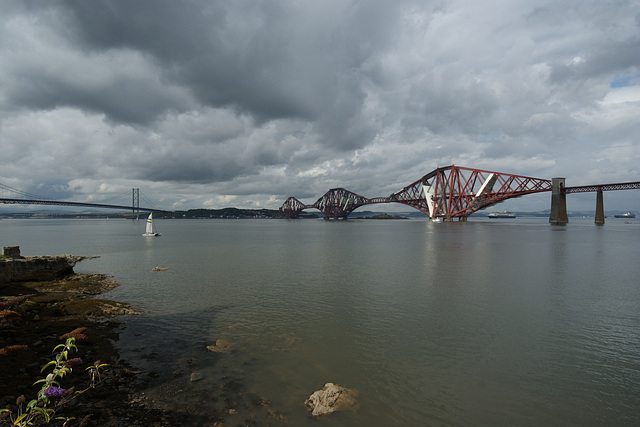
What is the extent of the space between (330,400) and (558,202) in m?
122

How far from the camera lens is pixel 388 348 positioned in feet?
35.7

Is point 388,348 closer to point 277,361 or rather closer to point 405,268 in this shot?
point 277,361

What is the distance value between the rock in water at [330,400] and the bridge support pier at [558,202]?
118 meters

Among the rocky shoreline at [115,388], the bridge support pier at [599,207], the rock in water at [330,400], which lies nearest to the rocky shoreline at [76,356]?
the rocky shoreline at [115,388]

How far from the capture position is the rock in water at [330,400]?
7.23 meters

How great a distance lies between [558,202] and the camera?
334 feet

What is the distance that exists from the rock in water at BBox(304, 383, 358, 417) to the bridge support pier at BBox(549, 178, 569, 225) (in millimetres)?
117776

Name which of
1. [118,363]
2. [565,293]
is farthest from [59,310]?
[565,293]

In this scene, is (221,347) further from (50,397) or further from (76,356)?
(50,397)

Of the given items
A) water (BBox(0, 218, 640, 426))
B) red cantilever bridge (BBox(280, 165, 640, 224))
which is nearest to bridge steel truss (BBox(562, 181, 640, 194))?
red cantilever bridge (BBox(280, 165, 640, 224))

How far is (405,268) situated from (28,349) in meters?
24.2

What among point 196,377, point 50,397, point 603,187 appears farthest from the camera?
point 603,187

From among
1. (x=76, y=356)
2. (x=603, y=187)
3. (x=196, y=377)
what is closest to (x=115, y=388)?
(x=196, y=377)

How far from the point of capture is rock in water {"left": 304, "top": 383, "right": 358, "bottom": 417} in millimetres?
7232
